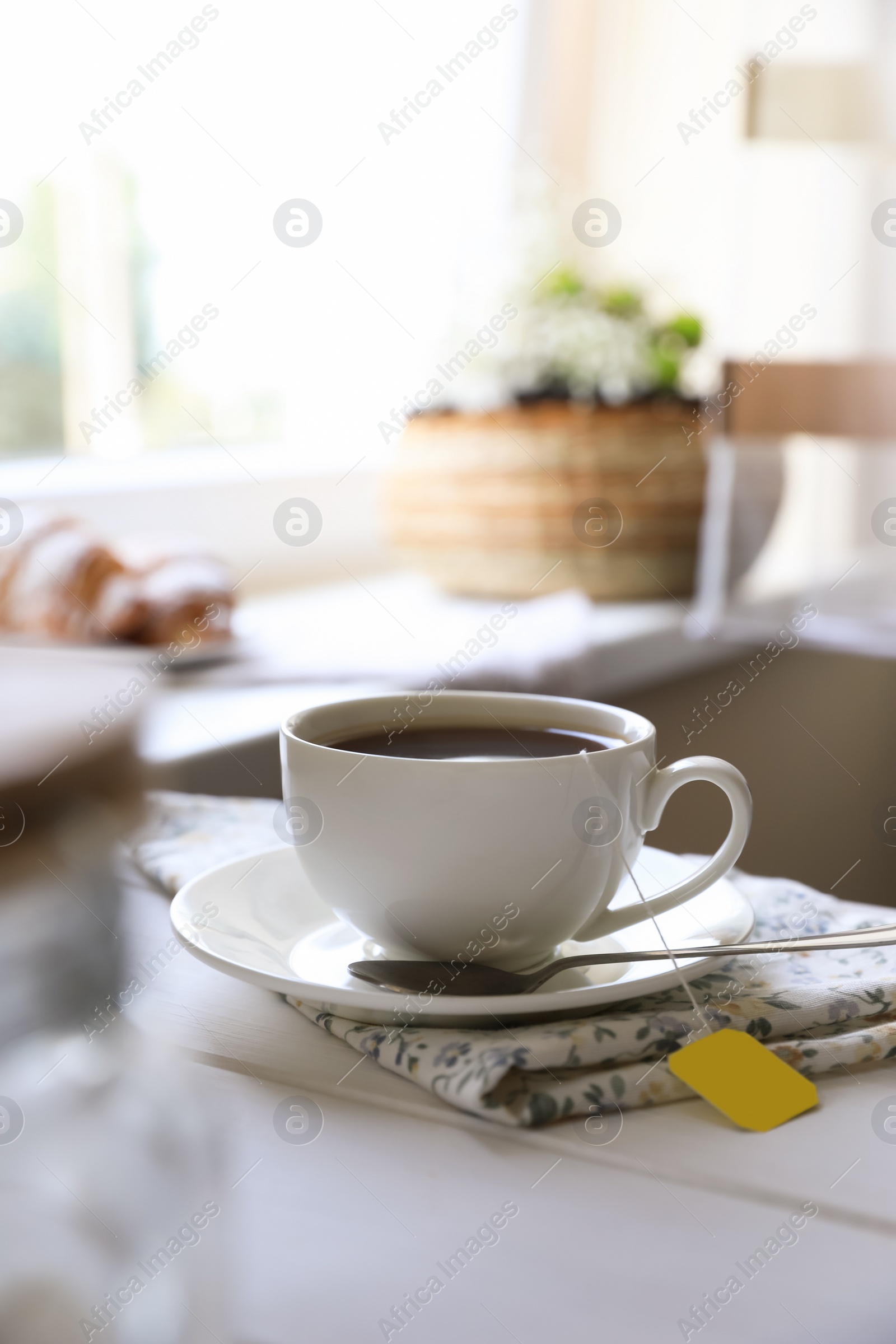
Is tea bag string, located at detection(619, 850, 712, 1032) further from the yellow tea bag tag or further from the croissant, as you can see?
the croissant

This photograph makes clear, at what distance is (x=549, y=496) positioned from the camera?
1469 millimetres

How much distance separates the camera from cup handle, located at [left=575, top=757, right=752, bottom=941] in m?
0.45

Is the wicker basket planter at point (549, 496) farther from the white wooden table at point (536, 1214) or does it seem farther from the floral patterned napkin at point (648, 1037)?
the white wooden table at point (536, 1214)

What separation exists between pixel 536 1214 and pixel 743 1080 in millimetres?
92

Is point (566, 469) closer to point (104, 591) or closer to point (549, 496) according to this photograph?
point (549, 496)

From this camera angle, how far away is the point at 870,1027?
0.43 metres

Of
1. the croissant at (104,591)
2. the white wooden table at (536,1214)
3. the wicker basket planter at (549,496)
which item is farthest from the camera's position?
the wicker basket planter at (549,496)

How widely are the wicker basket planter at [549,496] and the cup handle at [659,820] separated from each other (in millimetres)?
1033

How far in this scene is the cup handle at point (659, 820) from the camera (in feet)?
1.48

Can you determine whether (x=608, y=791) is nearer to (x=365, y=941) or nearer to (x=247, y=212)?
(x=365, y=941)

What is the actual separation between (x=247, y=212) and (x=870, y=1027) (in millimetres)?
1501

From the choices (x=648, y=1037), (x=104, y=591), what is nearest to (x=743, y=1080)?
(x=648, y=1037)

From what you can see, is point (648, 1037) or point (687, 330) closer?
point (648, 1037)

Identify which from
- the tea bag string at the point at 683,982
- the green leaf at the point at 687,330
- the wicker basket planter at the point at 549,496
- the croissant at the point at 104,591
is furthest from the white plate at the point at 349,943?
the green leaf at the point at 687,330
